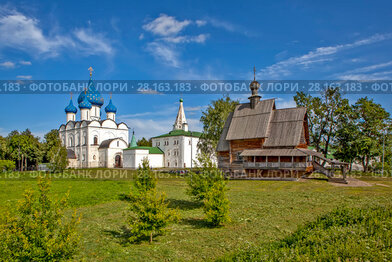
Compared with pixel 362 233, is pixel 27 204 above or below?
above

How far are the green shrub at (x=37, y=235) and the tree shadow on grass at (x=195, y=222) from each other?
571 cm

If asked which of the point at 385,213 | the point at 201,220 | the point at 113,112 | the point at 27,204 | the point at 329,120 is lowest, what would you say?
the point at 201,220

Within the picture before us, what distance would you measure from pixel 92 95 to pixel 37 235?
2429 inches

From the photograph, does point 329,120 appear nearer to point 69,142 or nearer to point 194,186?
point 194,186

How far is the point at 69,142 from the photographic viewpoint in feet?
214

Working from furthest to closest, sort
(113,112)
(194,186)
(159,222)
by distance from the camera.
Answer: (113,112)
(194,186)
(159,222)

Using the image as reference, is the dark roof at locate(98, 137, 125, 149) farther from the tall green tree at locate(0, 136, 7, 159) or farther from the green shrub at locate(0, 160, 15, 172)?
the tall green tree at locate(0, 136, 7, 159)

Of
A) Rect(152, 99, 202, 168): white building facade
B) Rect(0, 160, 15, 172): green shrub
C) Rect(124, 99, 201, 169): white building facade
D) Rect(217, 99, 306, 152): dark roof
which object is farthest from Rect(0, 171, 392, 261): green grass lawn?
Rect(152, 99, 202, 168): white building facade

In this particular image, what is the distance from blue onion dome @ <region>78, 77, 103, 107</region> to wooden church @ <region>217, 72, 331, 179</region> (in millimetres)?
41161

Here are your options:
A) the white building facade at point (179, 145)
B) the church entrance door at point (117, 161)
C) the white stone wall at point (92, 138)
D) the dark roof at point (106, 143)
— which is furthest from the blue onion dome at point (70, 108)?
the white building facade at point (179, 145)

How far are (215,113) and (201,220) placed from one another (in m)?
28.2

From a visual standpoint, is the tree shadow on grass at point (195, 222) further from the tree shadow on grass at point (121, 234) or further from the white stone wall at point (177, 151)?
the white stone wall at point (177, 151)

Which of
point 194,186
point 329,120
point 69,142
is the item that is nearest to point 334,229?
point 194,186

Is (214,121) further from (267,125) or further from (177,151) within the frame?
(177,151)
